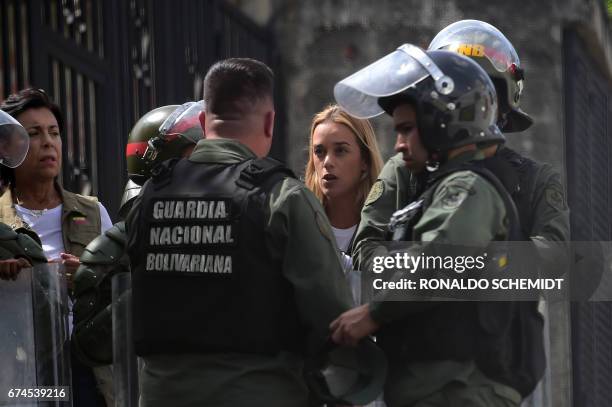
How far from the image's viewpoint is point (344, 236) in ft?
18.3

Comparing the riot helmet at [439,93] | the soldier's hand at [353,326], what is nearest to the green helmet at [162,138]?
the riot helmet at [439,93]

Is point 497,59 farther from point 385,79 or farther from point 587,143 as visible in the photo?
point 587,143

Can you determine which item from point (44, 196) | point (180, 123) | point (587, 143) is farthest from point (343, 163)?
point (587, 143)

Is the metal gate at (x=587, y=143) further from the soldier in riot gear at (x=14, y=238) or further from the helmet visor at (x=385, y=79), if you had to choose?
the helmet visor at (x=385, y=79)

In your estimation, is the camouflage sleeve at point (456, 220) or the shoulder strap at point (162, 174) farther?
the shoulder strap at point (162, 174)

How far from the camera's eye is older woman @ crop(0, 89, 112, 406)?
19.1 ft

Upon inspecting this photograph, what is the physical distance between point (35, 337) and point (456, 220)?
68.8 inches

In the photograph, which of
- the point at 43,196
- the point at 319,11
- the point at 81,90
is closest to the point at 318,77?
the point at 319,11

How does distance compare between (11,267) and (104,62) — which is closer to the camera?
(11,267)

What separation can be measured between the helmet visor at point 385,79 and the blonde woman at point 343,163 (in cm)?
138

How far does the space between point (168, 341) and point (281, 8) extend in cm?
951

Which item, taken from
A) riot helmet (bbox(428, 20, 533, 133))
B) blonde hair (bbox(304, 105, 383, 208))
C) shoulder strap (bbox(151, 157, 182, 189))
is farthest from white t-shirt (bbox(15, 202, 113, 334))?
riot helmet (bbox(428, 20, 533, 133))

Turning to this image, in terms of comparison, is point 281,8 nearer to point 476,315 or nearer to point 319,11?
point 319,11

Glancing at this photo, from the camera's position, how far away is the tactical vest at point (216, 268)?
4.10 meters
